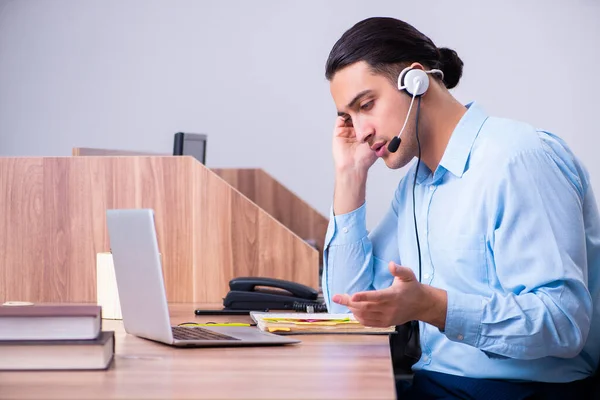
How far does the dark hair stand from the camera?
1541 millimetres

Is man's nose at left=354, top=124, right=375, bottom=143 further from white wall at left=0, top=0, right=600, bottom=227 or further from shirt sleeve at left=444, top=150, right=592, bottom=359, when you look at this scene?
white wall at left=0, top=0, right=600, bottom=227

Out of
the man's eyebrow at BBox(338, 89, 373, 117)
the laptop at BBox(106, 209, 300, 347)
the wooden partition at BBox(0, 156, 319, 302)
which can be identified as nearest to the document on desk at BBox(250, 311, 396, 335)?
the laptop at BBox(106, 209, 300, 347)

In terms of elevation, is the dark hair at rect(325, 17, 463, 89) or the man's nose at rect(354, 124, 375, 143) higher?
the dark hair at rect(325, 17, 463, 89)

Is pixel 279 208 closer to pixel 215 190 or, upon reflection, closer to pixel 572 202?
pixel 215 190

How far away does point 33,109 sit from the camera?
4008 mm

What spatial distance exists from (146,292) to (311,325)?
0.31m

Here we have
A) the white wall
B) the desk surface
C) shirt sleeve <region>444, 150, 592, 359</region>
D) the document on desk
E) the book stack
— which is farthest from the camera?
the white wall

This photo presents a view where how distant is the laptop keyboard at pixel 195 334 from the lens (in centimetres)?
126

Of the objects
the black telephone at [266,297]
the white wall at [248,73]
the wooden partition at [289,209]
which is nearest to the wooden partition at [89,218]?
the black telephone at [266,297]

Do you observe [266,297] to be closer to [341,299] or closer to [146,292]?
[146,292]

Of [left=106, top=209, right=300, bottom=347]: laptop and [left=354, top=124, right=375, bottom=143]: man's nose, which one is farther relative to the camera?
[left=354, top=124, right=375, bottom=143]: man's nose

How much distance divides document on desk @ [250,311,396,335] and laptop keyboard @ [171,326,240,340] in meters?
0.11

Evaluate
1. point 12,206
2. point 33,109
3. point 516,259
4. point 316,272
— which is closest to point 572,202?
point 516,259

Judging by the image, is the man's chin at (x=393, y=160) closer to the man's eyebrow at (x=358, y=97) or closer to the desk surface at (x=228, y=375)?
the man's eyebrow at (x=358, y=97)
